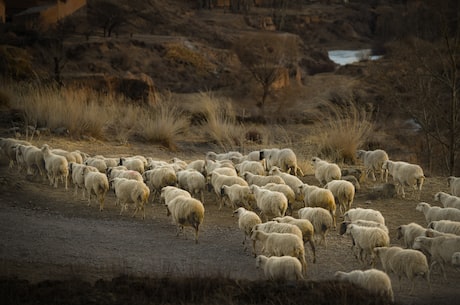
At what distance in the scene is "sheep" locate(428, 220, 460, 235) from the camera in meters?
12.2

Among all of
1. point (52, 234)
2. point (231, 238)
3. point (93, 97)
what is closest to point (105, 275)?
point (52, 234)

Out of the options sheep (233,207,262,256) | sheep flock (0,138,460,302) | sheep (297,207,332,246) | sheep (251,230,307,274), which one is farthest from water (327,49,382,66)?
sheep (251,230,307,274)

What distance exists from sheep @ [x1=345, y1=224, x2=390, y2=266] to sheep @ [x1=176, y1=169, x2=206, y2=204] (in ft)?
12.7

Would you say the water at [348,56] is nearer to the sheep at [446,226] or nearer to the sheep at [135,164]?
the sheep at [135,164]

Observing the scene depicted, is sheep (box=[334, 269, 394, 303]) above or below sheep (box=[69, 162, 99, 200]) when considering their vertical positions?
above

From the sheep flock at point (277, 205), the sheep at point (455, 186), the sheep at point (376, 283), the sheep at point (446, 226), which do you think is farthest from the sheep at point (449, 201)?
the sheep at point (376, 283)

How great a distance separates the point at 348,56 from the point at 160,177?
49280 mm

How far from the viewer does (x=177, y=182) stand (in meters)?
15.3

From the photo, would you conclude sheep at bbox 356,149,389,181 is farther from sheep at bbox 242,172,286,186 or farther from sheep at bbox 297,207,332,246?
sheep at bbox 297,207,332,246

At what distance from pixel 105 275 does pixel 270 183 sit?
4.69 meters

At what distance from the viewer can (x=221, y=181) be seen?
49.1 feet

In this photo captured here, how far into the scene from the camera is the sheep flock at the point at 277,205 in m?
11.1

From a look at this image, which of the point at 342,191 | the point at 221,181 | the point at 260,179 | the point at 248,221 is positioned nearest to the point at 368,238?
the point at 248,221

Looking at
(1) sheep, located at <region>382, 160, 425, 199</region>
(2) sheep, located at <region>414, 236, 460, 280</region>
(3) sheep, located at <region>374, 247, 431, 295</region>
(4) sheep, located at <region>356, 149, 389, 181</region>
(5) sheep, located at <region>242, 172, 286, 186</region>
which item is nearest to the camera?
(3) sheep, located at <region>374, 247, 431, 295</region>
